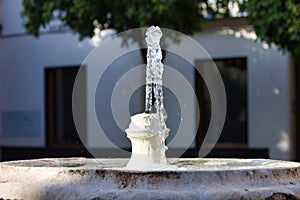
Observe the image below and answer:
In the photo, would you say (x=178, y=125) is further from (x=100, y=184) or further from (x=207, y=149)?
(x=100, y=184)

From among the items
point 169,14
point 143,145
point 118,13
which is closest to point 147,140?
point 143,145

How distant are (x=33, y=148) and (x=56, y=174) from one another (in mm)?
12097

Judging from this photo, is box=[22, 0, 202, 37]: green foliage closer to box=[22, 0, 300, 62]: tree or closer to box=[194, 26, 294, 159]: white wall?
box=[22, 0, 300, 62]: tree

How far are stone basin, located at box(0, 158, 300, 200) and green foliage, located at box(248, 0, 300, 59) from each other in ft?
20.2

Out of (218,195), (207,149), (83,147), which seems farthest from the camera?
(83,147)

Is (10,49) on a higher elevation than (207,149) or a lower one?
higher

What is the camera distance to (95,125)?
14.2 m

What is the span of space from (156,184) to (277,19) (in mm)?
6660

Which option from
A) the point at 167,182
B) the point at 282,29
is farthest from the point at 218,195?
the point at 282,29

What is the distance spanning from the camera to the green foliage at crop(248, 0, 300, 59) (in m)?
9.22

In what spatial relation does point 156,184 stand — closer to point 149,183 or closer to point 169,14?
point 149,183

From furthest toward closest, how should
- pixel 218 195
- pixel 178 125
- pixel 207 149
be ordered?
pixel 207 149, pixel 178 125, pixel 218 195

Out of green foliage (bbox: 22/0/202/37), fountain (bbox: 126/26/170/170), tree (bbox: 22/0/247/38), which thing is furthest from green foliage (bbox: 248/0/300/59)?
fountain (bbox: 126/26/170/170)

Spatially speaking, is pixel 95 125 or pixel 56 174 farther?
pixel 95 125
